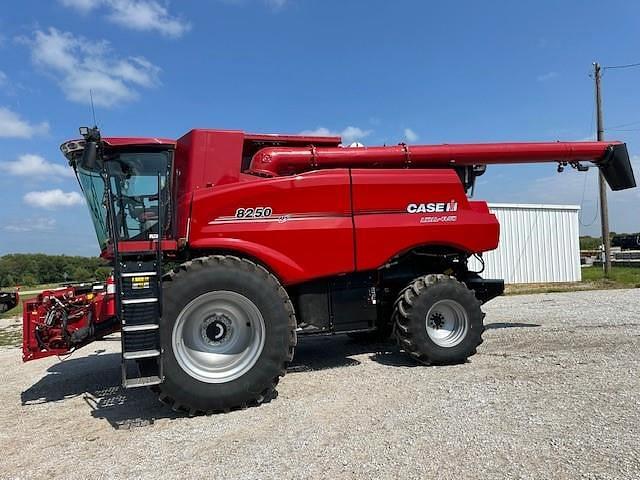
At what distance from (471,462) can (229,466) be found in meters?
1.86

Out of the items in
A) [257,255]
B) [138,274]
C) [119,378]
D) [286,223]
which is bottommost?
[119,378]

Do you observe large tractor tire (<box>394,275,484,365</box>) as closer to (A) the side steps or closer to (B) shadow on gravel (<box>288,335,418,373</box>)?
(B) shadow on gravel (<box>288,335,418,373</box>)

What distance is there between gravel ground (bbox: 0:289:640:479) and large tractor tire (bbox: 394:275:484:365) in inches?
10.1

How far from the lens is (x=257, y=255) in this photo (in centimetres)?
623

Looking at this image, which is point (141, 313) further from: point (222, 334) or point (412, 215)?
point (412, 215)

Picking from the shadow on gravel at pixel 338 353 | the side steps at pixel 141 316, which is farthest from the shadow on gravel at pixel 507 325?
the side steps at pixel 141 316

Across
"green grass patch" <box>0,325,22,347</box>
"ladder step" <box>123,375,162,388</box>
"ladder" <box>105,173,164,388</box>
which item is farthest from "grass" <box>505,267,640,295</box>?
"ladder step" <box>123,375,162,388</box>

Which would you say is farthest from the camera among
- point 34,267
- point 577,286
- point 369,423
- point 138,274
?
point 34,267

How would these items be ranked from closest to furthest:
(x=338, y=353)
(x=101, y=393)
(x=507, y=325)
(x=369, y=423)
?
(x=369, y=423) → (x=101, y=393) → (x=338, y=353) → (x=507, y=325)

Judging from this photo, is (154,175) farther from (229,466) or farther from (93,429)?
(229,466)

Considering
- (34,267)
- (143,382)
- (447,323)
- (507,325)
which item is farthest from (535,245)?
(34,267)

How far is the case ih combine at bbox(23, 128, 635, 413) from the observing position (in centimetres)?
553

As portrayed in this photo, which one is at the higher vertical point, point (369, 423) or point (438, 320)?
point (438, 320)

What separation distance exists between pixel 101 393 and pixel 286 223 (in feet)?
10.6
